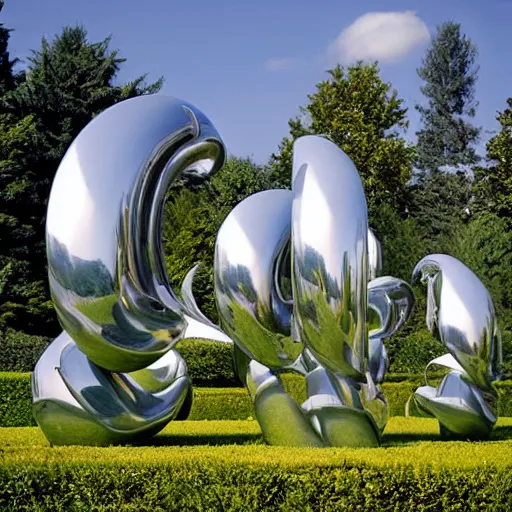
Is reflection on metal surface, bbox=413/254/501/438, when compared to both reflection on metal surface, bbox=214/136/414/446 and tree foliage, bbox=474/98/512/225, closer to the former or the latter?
reflection on metal surface, bbox=214/136/414/446

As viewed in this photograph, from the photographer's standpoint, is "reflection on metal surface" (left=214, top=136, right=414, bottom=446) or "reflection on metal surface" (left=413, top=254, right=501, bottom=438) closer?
"reflection on metal surface" (left=214, top=136, right=414, bottom=446)

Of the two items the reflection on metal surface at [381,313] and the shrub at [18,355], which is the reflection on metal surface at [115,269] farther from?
the shrub at [18,355]

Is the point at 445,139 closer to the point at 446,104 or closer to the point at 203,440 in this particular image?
the point at 446,104

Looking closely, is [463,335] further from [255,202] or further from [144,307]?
[144,307]

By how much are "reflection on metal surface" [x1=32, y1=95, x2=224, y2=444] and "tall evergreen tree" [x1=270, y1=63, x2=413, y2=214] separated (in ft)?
94.2

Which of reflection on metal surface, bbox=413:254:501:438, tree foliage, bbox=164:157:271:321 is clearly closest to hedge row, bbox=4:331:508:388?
reflection on metal surface, bbox=413:254:501:438

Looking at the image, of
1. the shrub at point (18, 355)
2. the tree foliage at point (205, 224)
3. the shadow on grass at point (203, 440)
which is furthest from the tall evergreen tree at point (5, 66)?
the shadow on grass at point (203, 440)

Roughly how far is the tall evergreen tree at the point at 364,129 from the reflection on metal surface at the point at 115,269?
2872 centimetres

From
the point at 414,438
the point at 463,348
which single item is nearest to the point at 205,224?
the point at 414,438

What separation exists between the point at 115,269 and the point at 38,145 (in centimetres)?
2680

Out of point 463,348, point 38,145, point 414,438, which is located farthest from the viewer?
point 38,145

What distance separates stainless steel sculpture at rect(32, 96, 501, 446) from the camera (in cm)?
746

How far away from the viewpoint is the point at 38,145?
33.1m

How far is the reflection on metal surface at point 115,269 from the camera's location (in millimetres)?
7391
